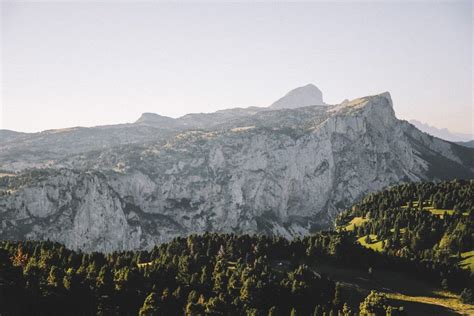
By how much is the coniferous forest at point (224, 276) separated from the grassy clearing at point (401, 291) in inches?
48.3

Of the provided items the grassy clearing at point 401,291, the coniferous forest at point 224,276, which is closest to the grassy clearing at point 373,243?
the coniferous forest at point 224,276

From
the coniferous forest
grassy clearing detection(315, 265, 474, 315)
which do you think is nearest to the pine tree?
the coniferous forest

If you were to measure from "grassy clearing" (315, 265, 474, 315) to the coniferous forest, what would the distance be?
123 cm

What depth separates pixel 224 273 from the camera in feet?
335

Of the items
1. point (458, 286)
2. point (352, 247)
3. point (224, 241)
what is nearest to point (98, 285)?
point (224, 241)

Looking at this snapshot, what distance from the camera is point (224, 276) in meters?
100

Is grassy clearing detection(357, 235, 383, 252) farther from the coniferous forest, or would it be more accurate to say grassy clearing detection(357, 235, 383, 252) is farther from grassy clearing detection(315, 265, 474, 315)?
grassy clearing detection(315, 265, 474, 315)

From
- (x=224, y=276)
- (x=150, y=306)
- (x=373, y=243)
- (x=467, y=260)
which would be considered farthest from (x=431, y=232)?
(x=150, y=306)

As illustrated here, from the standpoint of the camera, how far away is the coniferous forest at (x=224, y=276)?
286 ft

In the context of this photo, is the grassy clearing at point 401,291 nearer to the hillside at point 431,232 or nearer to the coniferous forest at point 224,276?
the coniferous forest at point 224,276

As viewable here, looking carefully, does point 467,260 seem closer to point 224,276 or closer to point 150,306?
point 224,276

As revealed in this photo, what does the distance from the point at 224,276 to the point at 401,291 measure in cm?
5745

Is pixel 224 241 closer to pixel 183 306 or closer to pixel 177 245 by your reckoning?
pixel 177 245

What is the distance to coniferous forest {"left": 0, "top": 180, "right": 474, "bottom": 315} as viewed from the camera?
286 feet
